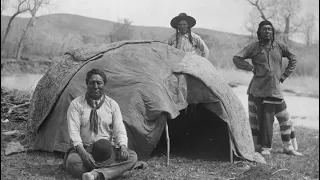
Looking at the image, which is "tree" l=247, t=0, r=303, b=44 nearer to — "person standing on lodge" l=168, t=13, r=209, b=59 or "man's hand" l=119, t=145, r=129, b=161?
"person standing on lodge" l=168, t=13, r=209, b=59

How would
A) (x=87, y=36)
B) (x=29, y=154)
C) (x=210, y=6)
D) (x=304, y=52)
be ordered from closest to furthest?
(x=29, y=154) < (x=210, y=6) < (x=87, y=36) < (x=304, y=52)

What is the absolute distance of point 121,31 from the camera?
1132 centimetres

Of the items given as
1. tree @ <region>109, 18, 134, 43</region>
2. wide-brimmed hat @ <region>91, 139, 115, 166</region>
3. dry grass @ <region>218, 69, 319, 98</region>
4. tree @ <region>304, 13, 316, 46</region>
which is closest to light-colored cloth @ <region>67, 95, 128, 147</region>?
wide-brimmed hat @ <region>91, 139, 115, 166</region>

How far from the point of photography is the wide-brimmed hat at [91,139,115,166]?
15.3ft

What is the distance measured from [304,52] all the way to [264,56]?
1328cm

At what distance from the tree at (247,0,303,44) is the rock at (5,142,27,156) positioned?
8.75 meters

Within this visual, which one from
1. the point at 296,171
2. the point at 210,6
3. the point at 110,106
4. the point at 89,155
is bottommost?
the point at 296,171

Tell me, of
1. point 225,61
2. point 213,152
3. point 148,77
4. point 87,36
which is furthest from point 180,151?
point 225,61

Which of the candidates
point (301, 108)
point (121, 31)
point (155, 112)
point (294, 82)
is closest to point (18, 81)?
point (121, 31)

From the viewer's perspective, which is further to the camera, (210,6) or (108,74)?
(210,6)

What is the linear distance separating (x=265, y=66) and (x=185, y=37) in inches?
52.1

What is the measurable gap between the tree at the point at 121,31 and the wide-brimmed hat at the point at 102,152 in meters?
6.55

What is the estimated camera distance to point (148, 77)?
593 centimetres

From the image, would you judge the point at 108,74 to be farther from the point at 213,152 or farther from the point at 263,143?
the point at 263,143
